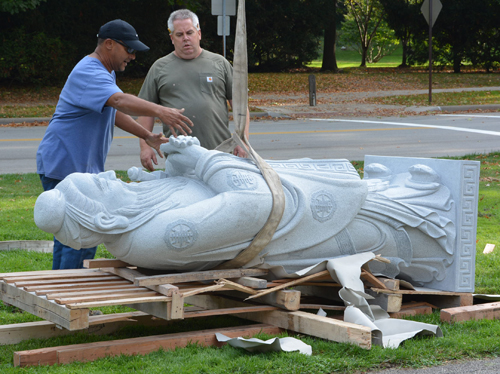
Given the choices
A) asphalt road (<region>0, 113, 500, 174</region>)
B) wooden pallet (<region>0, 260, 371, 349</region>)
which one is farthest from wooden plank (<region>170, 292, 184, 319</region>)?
asphalt road (<region>0, 113, 500, 174</region>)

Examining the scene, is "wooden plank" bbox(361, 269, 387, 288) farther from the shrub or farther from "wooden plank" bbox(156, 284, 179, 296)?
the shrub

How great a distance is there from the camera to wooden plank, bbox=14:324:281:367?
346cm

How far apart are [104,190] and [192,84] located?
5.59 feet

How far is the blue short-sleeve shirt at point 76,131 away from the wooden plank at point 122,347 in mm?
1382

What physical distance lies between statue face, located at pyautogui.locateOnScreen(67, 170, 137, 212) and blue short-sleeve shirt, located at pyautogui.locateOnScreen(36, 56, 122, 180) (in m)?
0.69

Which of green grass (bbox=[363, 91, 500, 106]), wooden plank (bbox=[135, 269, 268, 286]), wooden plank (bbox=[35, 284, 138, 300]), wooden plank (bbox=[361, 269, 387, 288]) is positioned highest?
green grass (bbox=[363, 91, 500, 106])

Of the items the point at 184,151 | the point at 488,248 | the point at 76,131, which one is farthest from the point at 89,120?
the point at 488,248

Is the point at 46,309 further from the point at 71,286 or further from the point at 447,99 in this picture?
the point at 447,99

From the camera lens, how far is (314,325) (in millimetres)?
3842

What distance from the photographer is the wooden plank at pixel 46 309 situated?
11.1 feet

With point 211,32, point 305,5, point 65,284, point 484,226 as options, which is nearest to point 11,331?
point 65,284

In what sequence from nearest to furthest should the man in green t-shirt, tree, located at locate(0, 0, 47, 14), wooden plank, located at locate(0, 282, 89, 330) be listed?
1. wooden plank, located at locate(0, 282, 89, 330)
2. the man in green t-shirt
3. tree, located at locate(0, 0, 47, 14)

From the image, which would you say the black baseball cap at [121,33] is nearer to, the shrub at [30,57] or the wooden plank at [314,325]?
the wooden plank at [314,325]

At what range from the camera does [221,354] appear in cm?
360
